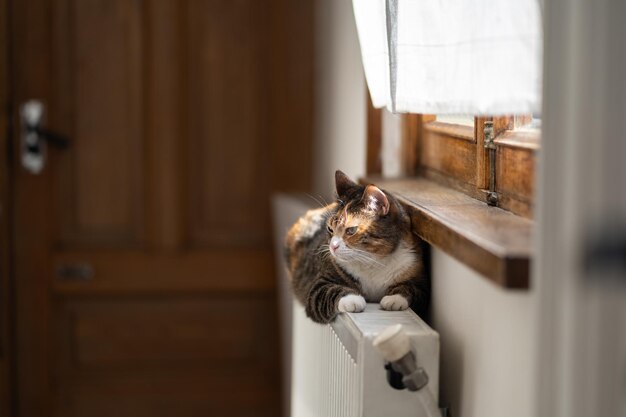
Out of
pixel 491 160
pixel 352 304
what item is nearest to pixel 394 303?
pixel 352 304

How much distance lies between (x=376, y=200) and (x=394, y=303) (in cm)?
16

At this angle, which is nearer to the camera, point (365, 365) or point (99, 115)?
point (365, 365)

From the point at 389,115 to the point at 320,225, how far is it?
1.68ft

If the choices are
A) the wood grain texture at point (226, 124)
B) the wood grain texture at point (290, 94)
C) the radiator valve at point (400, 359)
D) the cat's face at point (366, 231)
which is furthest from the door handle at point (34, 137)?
the radiator valve at point (400, 359)

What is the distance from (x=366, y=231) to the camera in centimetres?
143

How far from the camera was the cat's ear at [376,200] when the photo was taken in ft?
4.69

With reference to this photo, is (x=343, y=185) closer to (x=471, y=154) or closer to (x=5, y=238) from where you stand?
(x=471, y=154)

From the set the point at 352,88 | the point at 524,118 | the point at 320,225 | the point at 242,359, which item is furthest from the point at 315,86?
the point at 524,118

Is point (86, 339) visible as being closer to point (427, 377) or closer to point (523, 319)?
point (427, 377)

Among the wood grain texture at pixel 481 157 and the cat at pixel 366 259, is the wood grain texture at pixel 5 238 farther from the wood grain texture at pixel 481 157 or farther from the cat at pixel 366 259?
the wood grain texture at pixel 481 157

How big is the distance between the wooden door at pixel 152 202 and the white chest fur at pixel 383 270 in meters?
1.48

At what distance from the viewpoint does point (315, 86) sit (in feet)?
9.60

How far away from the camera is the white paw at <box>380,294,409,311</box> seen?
1.41 meters

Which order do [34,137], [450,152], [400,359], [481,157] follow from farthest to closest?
[34,137] → [450,152] → [481,157] → [400,359]
